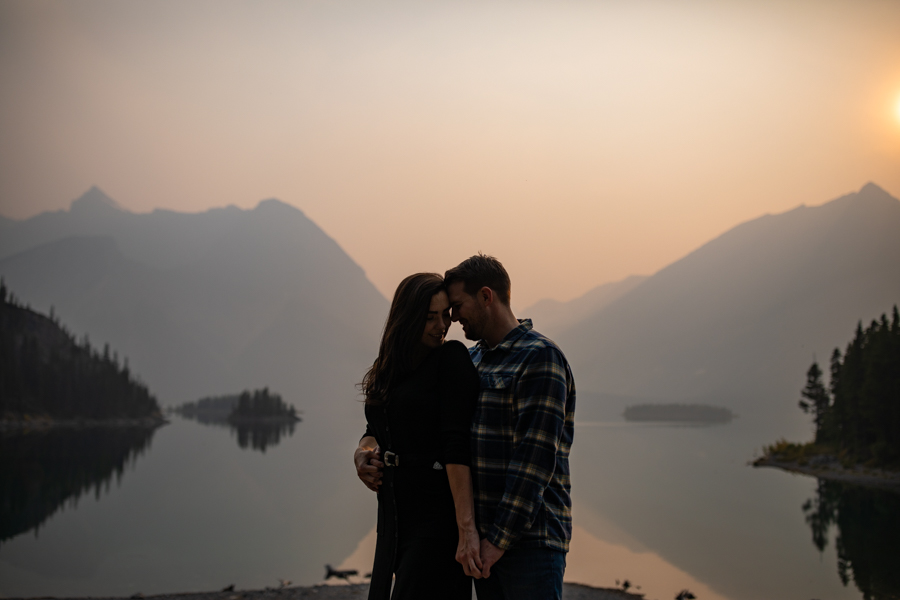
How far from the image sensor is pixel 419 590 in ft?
9.01

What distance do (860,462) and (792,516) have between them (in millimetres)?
16730

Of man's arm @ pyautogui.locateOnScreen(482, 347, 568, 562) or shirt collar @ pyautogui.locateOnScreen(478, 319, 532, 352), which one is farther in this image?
shirt collar @ pyautogui.locateOnScreen(478, 319, 532, 352)

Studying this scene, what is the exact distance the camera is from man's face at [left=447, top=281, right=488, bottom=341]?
117 inches

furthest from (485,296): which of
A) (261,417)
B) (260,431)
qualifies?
(261,417)

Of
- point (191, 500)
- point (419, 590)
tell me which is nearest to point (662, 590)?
point (419, 590)

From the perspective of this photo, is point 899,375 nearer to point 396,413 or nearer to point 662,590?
point 662,590

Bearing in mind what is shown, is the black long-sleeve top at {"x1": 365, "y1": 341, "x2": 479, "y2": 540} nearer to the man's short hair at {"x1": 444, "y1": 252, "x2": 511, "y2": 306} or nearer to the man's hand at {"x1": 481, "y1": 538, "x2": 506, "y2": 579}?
the man's hand at {"x1": 481, "y1": 538, "x2": 506, "y2": 579}

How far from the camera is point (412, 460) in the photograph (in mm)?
2812

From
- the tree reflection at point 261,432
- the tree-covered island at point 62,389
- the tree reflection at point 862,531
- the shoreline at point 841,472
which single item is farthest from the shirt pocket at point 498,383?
the tree-covered island at point 62,389

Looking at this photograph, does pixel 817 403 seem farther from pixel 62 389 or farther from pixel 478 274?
pixel 62 389

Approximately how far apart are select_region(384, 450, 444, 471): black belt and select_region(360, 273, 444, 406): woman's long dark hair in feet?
0.77

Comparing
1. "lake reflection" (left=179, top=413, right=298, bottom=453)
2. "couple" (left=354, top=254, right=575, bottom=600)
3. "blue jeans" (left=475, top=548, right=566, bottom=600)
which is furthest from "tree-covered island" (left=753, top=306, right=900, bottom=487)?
"lake reflection" (left=179, top=413, right=298, bottom=453)

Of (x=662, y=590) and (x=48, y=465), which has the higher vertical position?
(x=662, y=590)

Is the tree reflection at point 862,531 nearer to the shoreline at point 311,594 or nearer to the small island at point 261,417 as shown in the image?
the shoreline at point 311,594
